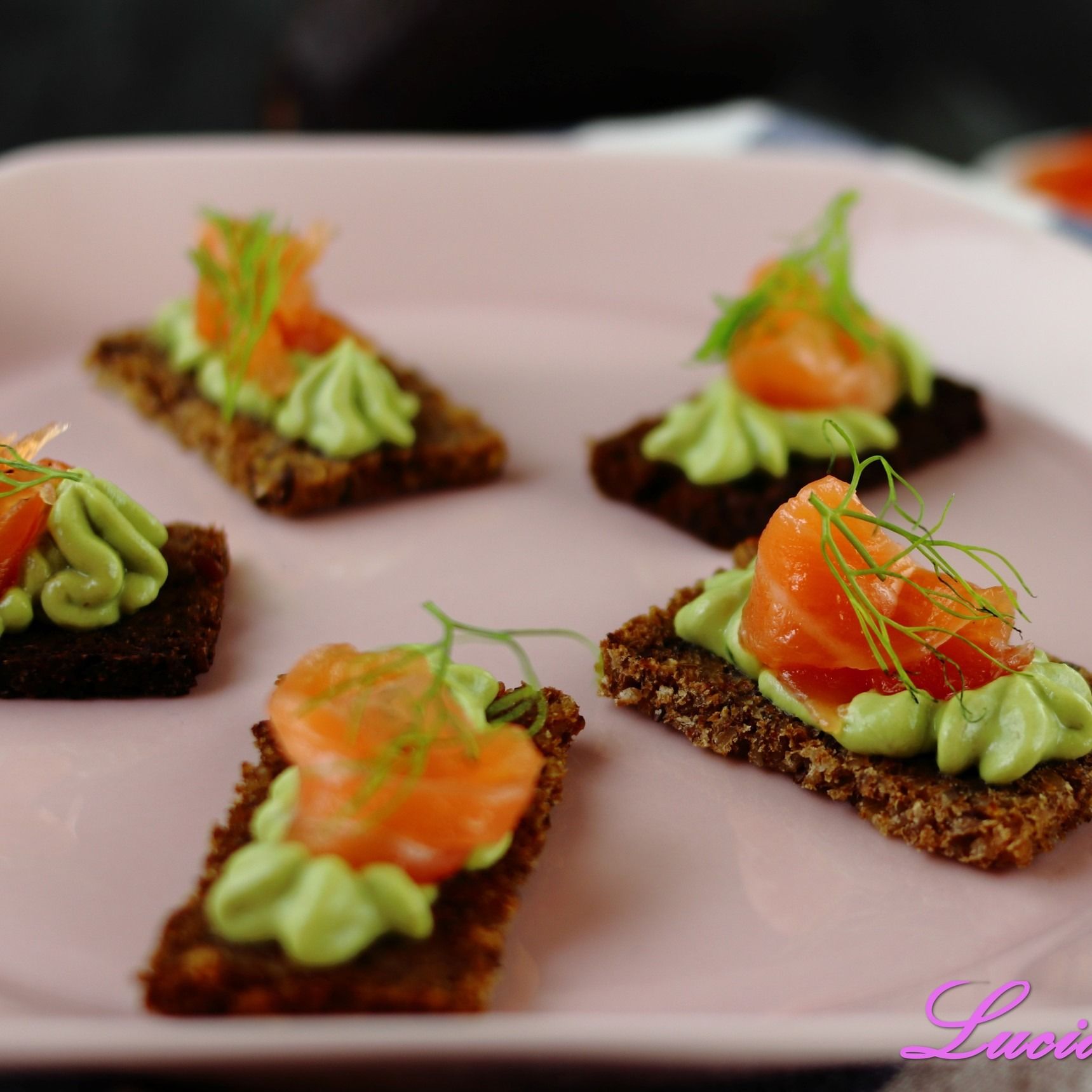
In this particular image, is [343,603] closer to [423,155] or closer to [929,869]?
[929,869]

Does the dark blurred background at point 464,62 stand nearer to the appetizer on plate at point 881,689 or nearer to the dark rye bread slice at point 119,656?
the dark rye bread slice at point 119,656

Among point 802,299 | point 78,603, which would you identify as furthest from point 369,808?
point 802,299

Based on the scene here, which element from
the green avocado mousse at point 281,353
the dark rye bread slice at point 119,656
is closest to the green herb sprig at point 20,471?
the dark rye bread slice at point 119,656

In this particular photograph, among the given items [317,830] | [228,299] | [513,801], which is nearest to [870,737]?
[513,801]

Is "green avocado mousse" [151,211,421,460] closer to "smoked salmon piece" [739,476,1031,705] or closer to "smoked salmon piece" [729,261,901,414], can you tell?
"smoked salmon piece" [729,261,901,414]

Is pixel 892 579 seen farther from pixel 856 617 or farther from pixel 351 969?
pixel 351 969

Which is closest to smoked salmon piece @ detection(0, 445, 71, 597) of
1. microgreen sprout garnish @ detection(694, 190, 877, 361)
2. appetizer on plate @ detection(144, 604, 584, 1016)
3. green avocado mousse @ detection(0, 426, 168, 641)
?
green avocado mousse @ detection(0, 426, 168, 641)
